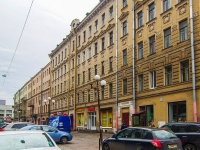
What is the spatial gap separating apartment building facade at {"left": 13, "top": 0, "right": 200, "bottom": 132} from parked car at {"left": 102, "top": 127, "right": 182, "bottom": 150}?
9.22m

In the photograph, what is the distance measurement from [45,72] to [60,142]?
168 ft

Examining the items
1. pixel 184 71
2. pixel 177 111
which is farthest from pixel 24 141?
pixel 177 111

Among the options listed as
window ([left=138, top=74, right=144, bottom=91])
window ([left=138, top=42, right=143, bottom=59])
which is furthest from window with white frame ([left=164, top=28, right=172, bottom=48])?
Result: window ([left=138, top=74, right=144, bottom=91])

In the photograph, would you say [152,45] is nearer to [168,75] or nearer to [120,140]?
[168,75]

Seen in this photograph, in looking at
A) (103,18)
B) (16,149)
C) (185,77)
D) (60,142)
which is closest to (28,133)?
(16,149)

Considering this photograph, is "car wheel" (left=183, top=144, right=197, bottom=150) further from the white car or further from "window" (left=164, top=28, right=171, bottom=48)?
"window" (left=164, top=28, right=171, bottom=48)

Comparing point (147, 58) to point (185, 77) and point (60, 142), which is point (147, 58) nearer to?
point (185, 77)

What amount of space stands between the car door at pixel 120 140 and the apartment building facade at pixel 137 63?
8.84 meters

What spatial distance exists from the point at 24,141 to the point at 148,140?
627cm

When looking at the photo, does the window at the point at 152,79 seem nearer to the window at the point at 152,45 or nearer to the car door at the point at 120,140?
the window at the point at 152,45

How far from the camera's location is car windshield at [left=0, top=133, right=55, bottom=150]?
7563mm

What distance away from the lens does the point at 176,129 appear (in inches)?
619

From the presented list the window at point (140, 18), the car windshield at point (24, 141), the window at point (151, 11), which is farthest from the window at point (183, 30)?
the car windshield at point (24, 141)

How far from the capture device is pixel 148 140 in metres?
12.6
